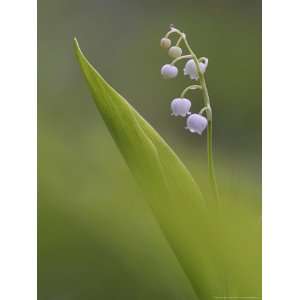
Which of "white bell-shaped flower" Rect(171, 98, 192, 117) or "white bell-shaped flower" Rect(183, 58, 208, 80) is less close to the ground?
"white bell-shaped flower" Rect(183, 58, 208, 80)

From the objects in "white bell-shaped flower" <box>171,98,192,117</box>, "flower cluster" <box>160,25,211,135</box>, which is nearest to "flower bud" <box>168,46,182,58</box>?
"flower cluster" <box>160,25,211,135</box>

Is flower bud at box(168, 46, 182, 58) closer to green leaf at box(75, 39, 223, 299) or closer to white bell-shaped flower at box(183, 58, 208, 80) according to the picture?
white bell-shaped flower at box(183, 58, 208, 80)

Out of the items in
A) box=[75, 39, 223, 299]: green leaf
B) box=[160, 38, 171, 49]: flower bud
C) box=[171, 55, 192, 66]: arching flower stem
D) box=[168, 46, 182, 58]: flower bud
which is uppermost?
box=[160, 38, 171, 49]: flower bud

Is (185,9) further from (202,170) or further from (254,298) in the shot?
(254,298)

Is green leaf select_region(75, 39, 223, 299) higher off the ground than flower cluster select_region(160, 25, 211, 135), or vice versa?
flower cluster select_region(160, 25, 211, 135)

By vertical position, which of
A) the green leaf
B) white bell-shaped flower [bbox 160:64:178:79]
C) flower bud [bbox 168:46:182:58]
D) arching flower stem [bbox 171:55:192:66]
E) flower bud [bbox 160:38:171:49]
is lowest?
the green leaf

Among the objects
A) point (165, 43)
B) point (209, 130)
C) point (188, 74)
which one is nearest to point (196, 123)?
point (209, 130)

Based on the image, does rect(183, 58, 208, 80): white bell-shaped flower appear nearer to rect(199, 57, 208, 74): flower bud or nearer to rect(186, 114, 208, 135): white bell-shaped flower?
rect(199, 57, 208, 74): flower bud

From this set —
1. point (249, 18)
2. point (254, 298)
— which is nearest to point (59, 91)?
point (249, 18)
